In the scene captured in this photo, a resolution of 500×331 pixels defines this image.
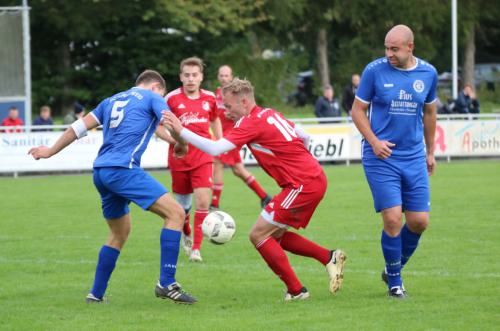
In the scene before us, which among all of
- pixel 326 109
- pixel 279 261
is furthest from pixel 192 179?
pixel 326 109

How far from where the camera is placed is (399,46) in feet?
25.6

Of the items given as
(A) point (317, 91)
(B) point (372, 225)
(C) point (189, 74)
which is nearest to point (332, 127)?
(B) point (372, 225)

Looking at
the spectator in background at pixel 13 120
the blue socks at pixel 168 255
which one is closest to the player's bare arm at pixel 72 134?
the blue socks at pixel 168 255

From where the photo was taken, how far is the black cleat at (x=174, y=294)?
25.7 feet

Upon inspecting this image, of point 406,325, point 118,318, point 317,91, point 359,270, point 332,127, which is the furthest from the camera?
point 317,91

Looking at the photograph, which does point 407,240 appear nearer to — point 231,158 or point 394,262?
point 394,262

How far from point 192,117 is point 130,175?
336cm

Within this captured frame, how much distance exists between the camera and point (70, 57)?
3978 centimetres

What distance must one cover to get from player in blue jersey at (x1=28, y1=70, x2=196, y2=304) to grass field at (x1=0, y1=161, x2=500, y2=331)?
0.32 metres

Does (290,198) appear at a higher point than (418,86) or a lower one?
lower

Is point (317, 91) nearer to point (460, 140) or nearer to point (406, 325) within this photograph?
point (460, 140)

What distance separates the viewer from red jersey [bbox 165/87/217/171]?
35.8 feet

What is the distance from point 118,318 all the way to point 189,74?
13.0 feet

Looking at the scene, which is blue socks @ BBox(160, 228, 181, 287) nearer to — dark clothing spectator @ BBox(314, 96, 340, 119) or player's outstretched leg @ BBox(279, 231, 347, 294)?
player's outstretched leg @ BBox(279, 231, 347, 294)
